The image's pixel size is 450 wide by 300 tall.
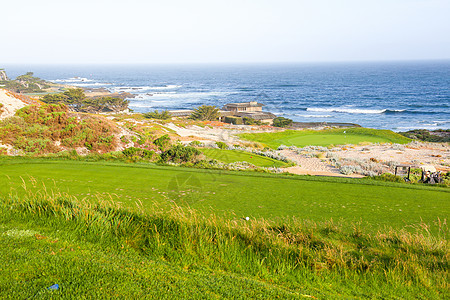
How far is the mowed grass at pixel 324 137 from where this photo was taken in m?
27.0

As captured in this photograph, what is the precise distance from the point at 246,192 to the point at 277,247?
2.80 meters

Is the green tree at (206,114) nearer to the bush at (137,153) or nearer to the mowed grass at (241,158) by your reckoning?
the mowed grass at (241,158)

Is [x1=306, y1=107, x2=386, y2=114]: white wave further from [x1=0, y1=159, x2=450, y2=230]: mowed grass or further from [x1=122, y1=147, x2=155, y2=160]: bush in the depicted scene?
[x1=0, y1=159, x2=450, y2=230]: mowed grass

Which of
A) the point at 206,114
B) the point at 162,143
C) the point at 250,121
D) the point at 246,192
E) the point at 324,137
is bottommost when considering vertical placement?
the point at 324,137

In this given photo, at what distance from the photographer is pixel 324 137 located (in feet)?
94.5

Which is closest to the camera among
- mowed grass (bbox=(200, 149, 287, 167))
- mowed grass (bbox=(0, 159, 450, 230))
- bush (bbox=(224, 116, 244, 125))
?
mowed grass (bbox=(0, 159, 450, 230))

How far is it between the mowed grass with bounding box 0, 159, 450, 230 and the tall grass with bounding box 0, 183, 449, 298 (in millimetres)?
688

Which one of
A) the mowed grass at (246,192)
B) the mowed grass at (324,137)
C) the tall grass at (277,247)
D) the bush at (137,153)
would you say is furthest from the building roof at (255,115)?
the tall grass at (277,247)

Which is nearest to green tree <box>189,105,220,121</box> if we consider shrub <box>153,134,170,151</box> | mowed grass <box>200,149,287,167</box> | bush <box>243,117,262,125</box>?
bush <box>243,117,262,125</box>

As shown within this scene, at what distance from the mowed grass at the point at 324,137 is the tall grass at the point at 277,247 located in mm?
21287

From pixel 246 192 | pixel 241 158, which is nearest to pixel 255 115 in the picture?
pixel 241 158

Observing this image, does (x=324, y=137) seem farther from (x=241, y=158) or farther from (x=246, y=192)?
(x=246, y=192)

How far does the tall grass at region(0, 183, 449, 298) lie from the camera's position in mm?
3377

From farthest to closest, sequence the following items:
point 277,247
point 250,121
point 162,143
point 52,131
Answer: point 250,121
point 162,143
point 52,131
point 277,247
